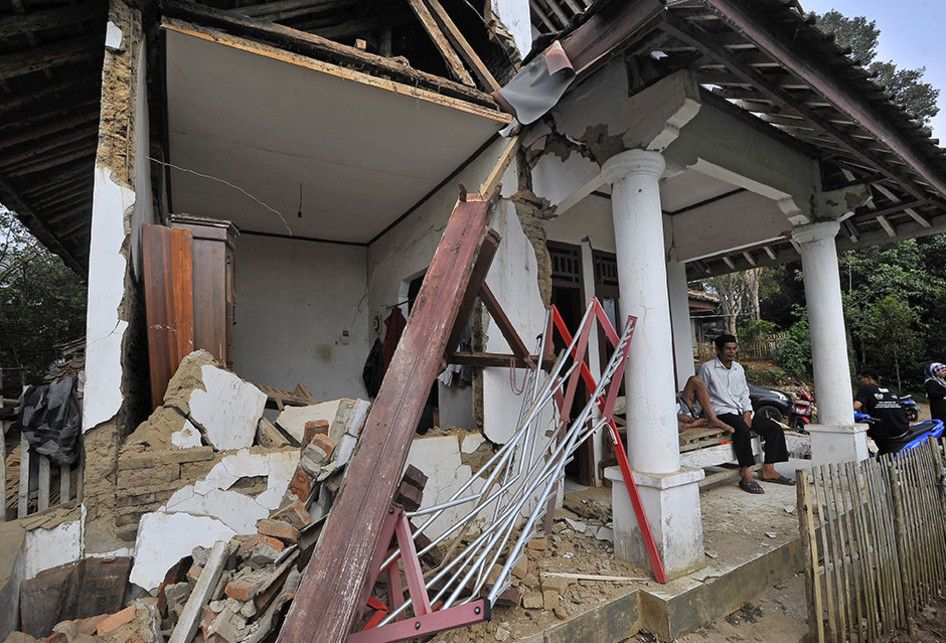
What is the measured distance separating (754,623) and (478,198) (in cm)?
336

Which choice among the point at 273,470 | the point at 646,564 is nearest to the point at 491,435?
the point at 646,564

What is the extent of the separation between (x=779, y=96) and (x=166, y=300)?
4500mm

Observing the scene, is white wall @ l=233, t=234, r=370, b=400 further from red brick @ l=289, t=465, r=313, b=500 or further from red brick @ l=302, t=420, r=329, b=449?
red brick @ l=289, t=465, r=313, b=500

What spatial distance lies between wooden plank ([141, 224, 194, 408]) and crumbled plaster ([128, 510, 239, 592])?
714mm

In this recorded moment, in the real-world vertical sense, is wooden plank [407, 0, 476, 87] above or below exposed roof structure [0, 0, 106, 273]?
above

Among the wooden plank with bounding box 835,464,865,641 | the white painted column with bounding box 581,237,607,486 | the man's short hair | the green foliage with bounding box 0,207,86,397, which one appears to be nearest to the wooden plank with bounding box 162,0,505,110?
the white painted column with bounding box 581,237,607,486

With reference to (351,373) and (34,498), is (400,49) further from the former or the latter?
(34,498)

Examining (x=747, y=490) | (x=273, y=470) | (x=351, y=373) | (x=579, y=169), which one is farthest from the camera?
(x=351, y=373)

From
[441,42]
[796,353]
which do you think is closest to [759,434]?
[441,42]

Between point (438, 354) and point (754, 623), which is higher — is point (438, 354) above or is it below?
above

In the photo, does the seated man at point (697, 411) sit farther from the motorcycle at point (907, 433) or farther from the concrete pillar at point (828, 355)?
the motorcycle at point (907, 433)

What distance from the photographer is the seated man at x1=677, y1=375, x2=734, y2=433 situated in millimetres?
5055

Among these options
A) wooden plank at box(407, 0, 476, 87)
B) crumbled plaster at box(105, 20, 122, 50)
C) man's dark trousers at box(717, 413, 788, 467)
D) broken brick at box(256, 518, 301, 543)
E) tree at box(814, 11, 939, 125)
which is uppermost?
tree at box(814, 11, 939, 125)

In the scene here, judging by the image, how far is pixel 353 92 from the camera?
374 cm
